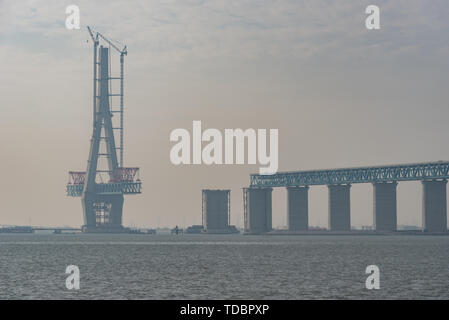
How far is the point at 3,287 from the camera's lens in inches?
3263

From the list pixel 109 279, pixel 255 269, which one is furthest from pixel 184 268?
pixel 109 279

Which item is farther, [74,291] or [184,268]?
[184,268]

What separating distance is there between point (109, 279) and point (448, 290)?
34620mm

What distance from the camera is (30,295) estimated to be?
2965 inches

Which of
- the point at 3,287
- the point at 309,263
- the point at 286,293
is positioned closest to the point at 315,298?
the point at 286,293

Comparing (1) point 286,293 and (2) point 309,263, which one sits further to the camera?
(2) point 309,263

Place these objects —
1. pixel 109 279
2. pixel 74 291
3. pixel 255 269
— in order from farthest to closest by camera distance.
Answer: pixel 255 269
pixel 109 279
pixel 74 291

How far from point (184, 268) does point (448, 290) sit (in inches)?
1533
